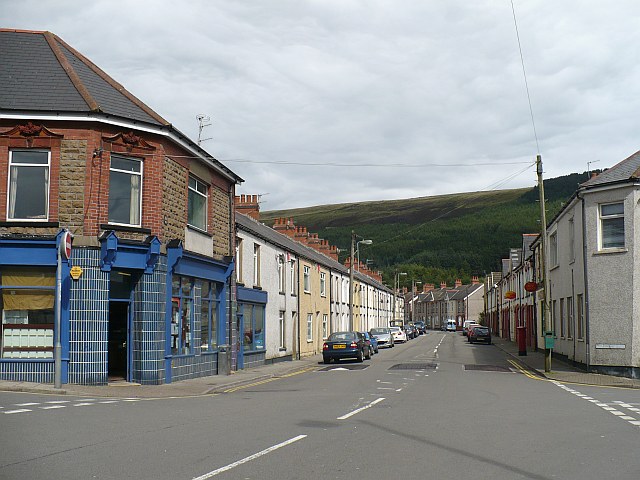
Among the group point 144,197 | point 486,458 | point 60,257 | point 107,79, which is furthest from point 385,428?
point 107,79

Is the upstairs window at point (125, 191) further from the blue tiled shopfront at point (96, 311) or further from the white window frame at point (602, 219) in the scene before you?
the white window frame at point (602, 219)

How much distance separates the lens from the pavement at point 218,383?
1748 centimetres

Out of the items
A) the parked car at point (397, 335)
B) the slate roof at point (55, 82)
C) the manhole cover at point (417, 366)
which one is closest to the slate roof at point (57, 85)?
the slate roof at point (55, 82)

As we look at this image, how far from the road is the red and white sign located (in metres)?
3.58

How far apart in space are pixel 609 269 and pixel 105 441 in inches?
769

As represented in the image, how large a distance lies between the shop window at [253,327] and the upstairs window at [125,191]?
373 inches

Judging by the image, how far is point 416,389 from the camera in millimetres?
19219

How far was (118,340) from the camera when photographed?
21125mm

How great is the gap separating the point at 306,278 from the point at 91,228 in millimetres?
23091

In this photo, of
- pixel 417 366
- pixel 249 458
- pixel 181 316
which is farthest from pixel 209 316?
pixel 249 458

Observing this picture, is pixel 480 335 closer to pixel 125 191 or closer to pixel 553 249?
pixel 553 249

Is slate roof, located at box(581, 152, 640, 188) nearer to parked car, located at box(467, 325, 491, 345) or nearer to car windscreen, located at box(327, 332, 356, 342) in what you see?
car windscreen, located at box(327, 332, 356, 342)

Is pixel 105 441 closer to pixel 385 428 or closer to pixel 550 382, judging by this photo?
pixel 385 428

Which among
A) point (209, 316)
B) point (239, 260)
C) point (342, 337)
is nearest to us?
point (209, 316)
